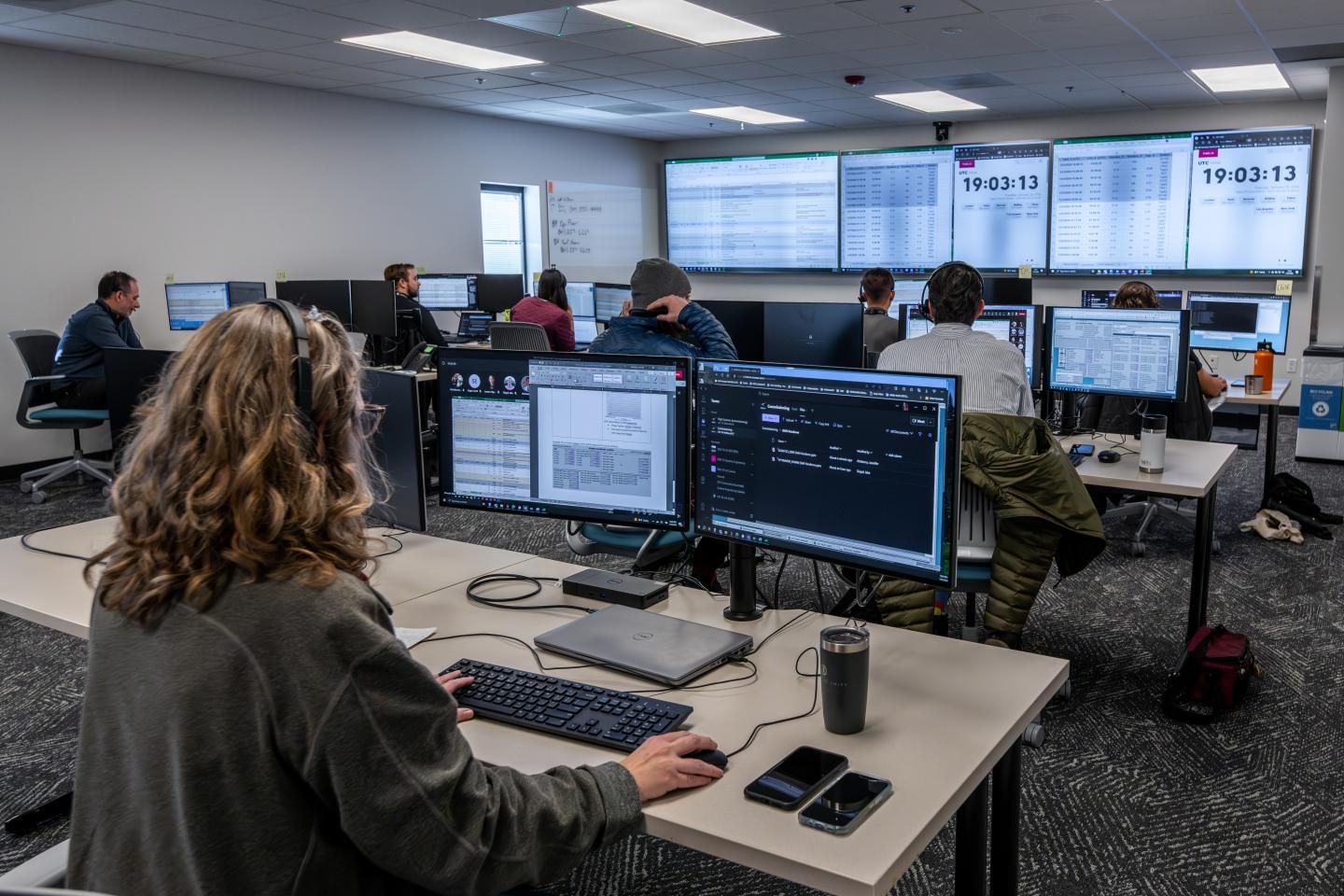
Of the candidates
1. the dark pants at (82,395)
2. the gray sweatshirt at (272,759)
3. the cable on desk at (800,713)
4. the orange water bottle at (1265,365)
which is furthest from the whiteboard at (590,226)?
the gray sweatshirt at (272,759)

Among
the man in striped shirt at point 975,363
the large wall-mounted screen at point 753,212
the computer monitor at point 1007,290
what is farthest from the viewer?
the large wall-mounted screen at point 753,212

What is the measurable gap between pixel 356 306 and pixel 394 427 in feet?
16.3

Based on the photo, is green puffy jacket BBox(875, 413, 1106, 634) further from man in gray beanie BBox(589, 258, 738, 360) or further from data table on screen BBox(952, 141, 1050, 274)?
data table on screen BBox(952, 141, 1050, 274)

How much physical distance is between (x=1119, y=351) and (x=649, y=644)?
2837mm

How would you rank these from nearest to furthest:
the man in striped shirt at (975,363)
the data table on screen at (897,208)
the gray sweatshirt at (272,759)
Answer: the gray sweatshirt at (272,759) → the man in striped shirt at (975,363) → the data table on screen at (897,208)

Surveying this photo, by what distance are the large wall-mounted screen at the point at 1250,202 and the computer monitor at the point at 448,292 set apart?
232 inches

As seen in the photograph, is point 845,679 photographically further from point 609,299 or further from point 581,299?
point 581,299

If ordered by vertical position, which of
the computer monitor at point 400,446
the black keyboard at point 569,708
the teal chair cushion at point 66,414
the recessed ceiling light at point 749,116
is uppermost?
the recessed ceiling light at point 749,116

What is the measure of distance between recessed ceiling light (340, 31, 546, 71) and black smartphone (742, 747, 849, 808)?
17.9 feet

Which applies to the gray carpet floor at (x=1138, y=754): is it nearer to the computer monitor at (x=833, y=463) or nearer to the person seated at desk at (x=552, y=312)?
the computer monitor at (x=833, y=463)

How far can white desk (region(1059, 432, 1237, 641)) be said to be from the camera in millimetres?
3113

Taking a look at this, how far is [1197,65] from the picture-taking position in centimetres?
670

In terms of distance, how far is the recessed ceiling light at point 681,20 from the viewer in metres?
5.35

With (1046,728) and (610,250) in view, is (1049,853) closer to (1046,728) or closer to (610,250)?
(1046,728)
